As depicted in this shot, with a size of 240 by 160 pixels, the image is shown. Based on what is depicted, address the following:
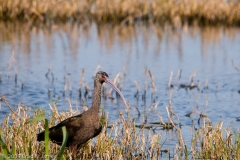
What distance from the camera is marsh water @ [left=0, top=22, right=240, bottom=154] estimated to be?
468 inches

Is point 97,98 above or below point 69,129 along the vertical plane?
above

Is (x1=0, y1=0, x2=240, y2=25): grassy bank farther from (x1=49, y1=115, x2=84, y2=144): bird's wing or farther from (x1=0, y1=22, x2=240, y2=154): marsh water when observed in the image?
(x1=49, y1=115, x2=84, y2=144): bird's wing

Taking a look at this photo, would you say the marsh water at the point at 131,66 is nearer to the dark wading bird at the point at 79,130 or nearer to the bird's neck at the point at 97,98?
the bird's neck at the point at 97,98

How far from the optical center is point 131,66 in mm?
16312

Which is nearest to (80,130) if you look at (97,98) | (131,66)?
(97,98)

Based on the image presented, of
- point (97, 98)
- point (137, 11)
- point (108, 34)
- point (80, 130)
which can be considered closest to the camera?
point (80, 130)

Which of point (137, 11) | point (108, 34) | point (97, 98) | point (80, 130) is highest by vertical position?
point (137, 11)

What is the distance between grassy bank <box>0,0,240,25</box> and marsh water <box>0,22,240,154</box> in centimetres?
68

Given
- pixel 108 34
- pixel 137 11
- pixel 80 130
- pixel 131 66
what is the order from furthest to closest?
1. pixel 137 11
2. pixel 108 34
3. pixel 131 66
4. pixel 80 130

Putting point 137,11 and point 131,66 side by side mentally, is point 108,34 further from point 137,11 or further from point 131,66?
point 131,66

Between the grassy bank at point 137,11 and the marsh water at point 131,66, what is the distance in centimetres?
68

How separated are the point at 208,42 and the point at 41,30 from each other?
5989mm

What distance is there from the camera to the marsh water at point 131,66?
11.9m

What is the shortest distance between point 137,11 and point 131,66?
29.5 ft
